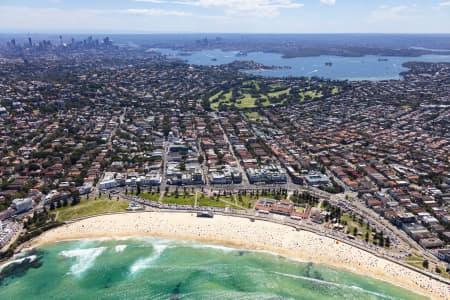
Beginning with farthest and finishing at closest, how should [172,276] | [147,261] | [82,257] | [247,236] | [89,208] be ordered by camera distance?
[89,208] → [247,236] → [82,257] → [147,261] → [172,276]

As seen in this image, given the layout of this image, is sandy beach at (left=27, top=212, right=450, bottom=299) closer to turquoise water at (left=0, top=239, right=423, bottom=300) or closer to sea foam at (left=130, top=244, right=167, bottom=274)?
turquoise water at (left=0, top=239, right=423, bottom=300)

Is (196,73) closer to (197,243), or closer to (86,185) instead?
(86,185)

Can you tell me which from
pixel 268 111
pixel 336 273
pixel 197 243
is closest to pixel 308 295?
pixel 336 273

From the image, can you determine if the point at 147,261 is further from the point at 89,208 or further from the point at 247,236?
the point at 89,208

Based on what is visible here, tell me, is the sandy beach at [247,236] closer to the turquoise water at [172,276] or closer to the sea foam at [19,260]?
the turquoise water at [172,276]

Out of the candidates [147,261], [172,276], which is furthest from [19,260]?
[172,276]

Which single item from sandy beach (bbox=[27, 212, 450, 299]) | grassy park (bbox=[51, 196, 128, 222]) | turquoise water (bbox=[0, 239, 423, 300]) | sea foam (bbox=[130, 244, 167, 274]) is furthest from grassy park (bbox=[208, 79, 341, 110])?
turquoise water (bbox=[0, 239, 423, 300])
